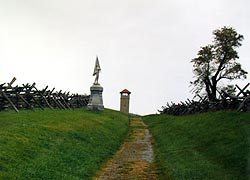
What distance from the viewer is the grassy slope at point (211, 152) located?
11.9m

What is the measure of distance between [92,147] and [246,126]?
659cm

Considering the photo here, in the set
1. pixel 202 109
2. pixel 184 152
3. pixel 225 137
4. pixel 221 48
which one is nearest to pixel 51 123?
pixel 184 152

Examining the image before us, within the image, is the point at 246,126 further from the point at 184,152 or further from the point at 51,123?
the point at 51,123

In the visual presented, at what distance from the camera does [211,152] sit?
1502 cm

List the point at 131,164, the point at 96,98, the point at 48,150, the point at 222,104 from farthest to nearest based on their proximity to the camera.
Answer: the point at 96,98, the point at 222,104, the point at 131,164, the point at 48,150

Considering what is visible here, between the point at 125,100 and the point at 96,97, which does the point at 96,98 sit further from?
the point at 125,100

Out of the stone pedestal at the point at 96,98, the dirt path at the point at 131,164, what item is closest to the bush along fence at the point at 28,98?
the stone pedestal at the point at 96,98

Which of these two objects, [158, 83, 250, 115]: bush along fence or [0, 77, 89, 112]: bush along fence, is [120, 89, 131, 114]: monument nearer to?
[158, 83, 250, 115]: bush along fence

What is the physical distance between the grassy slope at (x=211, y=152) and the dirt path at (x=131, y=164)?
0.43m

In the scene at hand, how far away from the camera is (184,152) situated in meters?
16.0

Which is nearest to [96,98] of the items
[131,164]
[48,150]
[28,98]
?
[28,98]

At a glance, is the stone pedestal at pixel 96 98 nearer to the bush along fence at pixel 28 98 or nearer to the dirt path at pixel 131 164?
the bush along fence at pixel 28 98

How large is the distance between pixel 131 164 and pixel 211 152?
10.1 ft

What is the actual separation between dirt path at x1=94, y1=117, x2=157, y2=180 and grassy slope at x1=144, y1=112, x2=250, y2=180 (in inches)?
16.9
